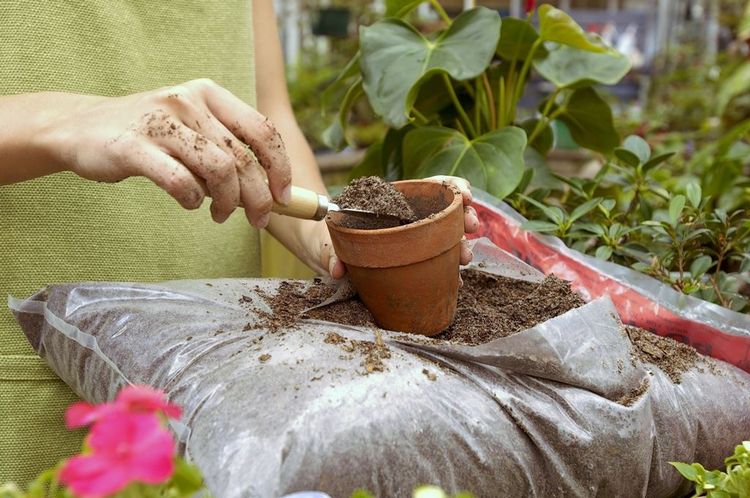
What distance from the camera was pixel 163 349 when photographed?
0.75 metres

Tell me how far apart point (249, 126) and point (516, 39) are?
3.26 ft

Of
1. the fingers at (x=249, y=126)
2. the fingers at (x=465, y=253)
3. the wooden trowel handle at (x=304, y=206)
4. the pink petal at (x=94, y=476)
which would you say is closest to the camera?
the pink petal at (x=94, y=476)

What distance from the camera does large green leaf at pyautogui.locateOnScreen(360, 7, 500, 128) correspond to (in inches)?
56.4

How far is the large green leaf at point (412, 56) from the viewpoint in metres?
1.43

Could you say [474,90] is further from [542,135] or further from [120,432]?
[120,432]

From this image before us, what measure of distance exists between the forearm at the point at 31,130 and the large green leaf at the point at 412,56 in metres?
0.74

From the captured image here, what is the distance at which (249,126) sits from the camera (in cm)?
73

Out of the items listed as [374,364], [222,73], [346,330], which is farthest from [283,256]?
[374,364]

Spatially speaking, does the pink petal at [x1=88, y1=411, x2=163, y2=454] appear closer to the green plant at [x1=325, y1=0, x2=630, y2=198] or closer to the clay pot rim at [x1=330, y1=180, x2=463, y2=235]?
the clay pot rim at [x1=330, y1=180, x2=463, y2=235]

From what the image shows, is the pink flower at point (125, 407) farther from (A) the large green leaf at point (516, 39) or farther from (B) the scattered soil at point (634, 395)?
(A) the large green leaf at point (516, 39)

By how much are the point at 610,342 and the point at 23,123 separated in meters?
0.66

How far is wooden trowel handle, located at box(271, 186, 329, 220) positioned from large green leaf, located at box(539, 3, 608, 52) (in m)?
0.81

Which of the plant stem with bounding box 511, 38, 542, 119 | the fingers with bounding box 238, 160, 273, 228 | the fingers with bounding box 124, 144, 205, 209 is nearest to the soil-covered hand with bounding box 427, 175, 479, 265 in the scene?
the fingers with bounding box 238, 160, 273, 228

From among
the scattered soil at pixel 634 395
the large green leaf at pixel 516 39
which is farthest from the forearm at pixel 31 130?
the large green leaf at pixel 516 39
